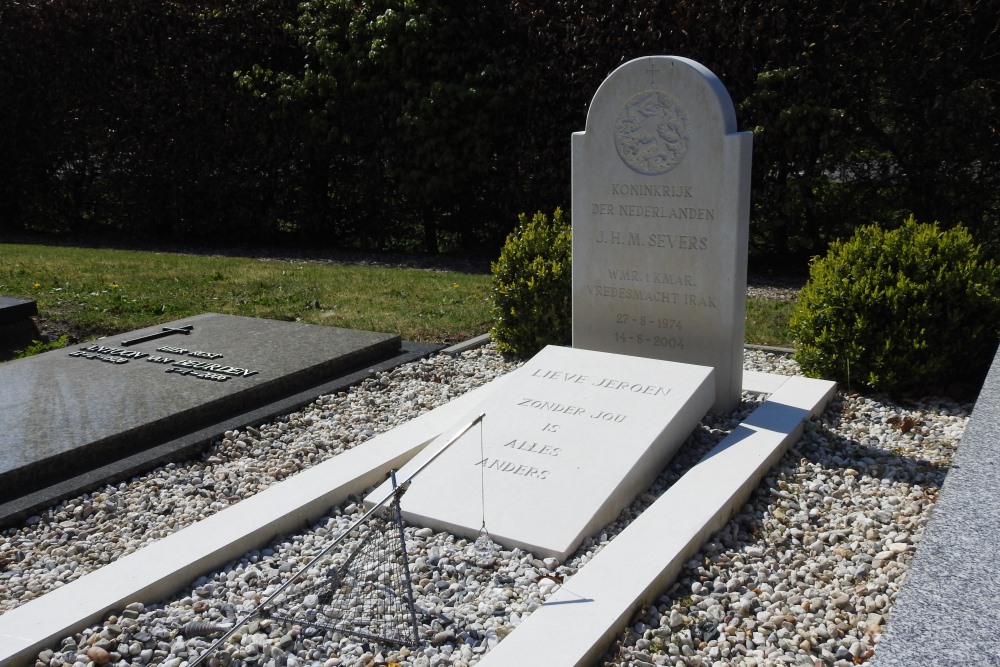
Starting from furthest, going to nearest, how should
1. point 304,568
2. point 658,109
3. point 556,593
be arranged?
point 658,109 → point 556,593 → point 304,568

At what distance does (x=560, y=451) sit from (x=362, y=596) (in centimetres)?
133

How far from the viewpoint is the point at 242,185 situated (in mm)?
12867

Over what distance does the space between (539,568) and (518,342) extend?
3101mm

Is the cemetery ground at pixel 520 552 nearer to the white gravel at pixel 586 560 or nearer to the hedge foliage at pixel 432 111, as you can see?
the white gravel at pixel 586 560

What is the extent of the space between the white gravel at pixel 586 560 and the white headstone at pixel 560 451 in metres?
0.11

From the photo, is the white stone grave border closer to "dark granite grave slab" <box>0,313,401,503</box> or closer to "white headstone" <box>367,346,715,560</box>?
"white headstone" <box>367,346,715,560</box>

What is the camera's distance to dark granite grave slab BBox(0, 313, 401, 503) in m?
4.54

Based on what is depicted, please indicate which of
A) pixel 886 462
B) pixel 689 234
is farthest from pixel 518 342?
pixel 886 462

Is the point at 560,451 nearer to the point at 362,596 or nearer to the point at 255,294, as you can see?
the point at 362,596

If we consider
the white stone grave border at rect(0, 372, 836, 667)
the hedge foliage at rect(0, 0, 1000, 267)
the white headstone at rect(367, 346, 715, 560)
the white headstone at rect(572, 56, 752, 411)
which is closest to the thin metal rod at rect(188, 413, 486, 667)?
the white stone grave border at rect(0, 372, 836, 667)

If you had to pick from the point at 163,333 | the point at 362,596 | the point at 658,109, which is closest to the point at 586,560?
the point at 362,596

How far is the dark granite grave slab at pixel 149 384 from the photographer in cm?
454

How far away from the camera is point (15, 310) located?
7.03 meters

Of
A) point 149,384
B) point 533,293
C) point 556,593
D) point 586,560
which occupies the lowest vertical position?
point 586,560
